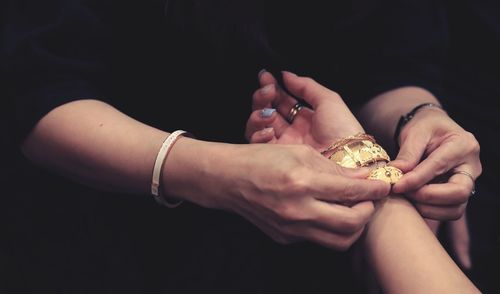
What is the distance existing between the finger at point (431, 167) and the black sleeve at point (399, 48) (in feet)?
0.91

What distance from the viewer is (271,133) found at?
0.92 m

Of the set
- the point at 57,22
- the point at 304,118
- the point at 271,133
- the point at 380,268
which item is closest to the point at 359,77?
the point at 304,118

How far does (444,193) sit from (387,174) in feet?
0.33

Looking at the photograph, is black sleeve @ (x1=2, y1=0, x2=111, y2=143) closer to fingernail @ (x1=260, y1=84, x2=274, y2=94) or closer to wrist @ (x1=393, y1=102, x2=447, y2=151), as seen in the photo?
fingernail @ (x1=260, y1=84, x2=274, y2=94)

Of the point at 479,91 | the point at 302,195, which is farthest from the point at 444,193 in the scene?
the point at 479,91

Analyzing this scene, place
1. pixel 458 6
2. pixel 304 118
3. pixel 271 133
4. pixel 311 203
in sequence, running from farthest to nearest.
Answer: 1. pixel 458 6
2. pixel 304 118
3. pixel 271 133
4. pixel 311 203

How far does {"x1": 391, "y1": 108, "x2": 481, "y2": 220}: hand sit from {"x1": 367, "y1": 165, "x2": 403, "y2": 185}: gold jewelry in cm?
1

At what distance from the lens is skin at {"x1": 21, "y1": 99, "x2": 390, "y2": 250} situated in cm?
70

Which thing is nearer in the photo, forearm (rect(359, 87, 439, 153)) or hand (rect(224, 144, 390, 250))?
hand (rect(224, 144, 390, 250))

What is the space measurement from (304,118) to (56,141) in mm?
486

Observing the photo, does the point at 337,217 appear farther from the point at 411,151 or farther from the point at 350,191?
the point at 411,151

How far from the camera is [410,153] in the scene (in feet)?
2.84

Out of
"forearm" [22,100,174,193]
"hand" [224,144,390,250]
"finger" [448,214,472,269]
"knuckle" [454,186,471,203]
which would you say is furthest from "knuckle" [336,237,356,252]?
"finger" [448,214,472,269]

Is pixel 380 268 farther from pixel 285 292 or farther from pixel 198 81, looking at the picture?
pixel 198 81
